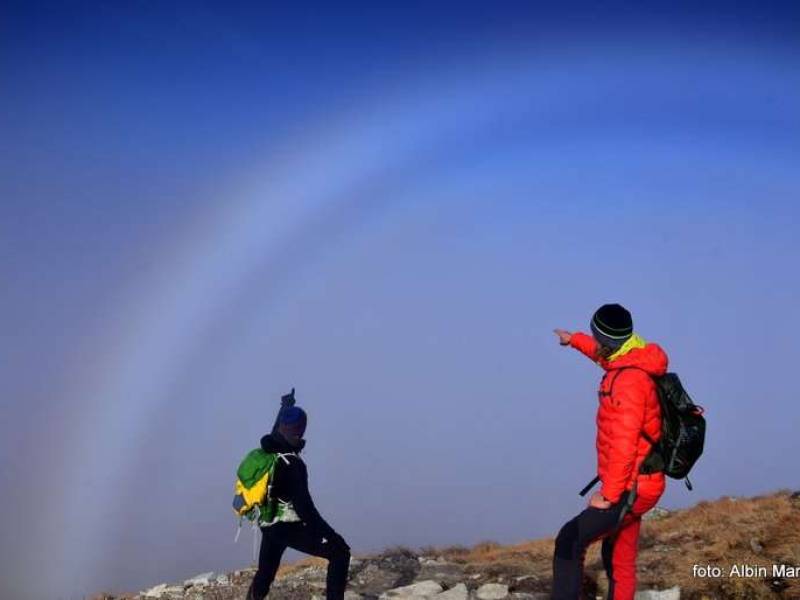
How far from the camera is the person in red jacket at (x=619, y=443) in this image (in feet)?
23.8

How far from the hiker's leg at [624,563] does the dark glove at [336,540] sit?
302 centimetres

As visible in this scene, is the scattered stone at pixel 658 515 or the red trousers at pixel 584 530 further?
the scattered stone at pixel 658 515

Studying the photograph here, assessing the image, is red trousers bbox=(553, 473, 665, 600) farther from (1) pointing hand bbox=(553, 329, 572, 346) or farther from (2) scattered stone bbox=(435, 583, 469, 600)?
(2) scattered stone bbox=(435, 583, 469, 600)

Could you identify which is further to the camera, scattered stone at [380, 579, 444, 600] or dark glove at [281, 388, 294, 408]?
scattered stone at [380, 579, 444, 600]

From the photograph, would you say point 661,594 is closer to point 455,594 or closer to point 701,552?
point 455,594

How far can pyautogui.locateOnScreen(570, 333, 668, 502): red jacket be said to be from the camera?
285 inches

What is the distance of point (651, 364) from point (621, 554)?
1993 millimetres

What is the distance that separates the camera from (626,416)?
285 inches

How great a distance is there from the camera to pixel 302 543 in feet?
30.6

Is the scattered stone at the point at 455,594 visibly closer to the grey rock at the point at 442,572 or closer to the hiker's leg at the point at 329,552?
the grey rock at the point at 442,572

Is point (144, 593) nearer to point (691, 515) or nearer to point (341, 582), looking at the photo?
point (341, 582)

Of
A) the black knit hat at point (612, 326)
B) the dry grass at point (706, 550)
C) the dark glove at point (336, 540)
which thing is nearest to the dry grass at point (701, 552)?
the dry grass at point (706, 550)

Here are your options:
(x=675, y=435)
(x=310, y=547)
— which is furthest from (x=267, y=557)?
(x=675, y=435)

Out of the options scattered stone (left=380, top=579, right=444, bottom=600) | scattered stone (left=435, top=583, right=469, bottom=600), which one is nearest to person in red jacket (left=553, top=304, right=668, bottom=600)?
scattered stone (left=435, top=583, right=469, bottom=600)
